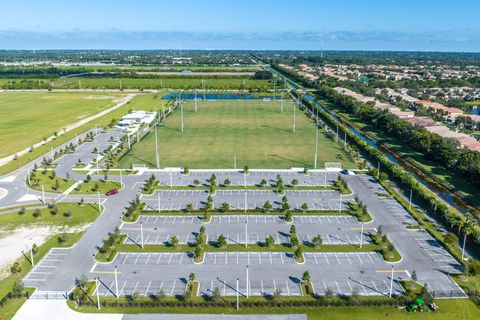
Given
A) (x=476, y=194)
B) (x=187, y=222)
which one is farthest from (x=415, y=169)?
(x=187, y=222)

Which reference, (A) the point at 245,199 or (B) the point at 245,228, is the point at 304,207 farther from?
(B) the point at 245,228

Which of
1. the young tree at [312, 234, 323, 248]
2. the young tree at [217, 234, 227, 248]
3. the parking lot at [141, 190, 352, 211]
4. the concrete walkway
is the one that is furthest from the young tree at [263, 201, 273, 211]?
the concrete walkway

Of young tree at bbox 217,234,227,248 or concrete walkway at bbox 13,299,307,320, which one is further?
young tree at bbox 217,234,227,248

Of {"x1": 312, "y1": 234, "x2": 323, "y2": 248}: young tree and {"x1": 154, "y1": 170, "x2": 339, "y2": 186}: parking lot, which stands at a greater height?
{"x1": 154, "y1": 170, "x2": 339, "y2": 186}: parking lot

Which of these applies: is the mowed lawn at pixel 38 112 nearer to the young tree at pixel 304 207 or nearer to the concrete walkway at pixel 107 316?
the concrete walkway at pixel 107 316

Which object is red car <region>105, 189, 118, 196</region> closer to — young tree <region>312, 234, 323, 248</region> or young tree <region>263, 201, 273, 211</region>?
young tree <region>263, 201, 273, 211</region>

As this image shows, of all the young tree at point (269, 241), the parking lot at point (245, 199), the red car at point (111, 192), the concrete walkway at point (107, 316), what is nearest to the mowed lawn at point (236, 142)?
the red car at point (111, 192)

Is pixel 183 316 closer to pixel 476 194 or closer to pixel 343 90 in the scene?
pixel 476 194
